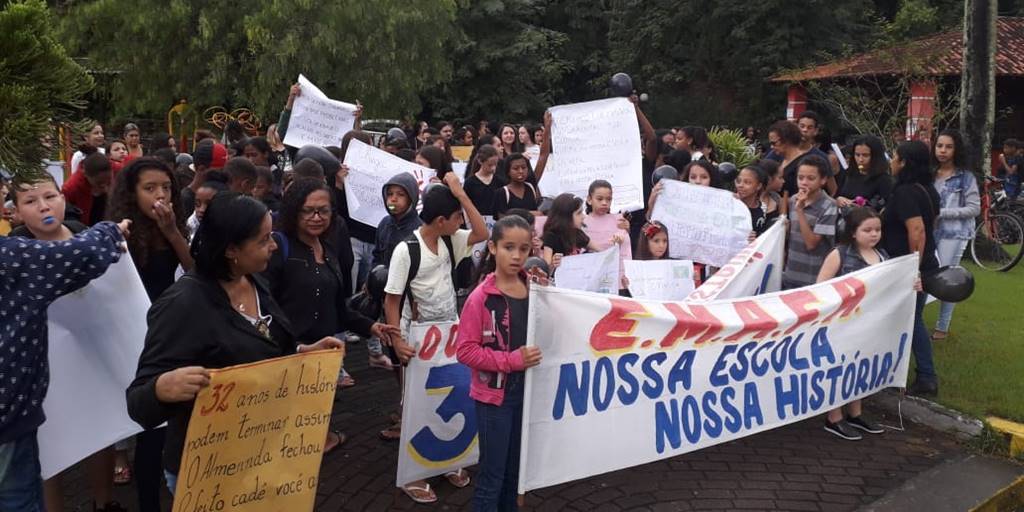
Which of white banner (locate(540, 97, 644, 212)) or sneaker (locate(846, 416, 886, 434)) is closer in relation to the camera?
sneaker (locate(846, 416, 886, 434))

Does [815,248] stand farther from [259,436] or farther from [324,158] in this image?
[259,436]

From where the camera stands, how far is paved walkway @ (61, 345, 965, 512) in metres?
4.65

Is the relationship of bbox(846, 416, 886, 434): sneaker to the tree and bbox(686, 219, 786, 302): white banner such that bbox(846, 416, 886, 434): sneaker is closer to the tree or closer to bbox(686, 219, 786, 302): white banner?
bbox(686, 219, 786, 302): white banner

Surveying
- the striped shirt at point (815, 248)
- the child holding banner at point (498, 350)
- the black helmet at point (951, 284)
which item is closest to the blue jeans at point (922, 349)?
the black helmet at point (951, 284)

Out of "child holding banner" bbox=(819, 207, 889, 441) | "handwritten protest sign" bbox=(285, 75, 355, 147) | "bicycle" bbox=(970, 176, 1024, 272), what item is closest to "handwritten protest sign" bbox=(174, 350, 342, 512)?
"child holding banner" bbox=(819, 207, 889, 441)

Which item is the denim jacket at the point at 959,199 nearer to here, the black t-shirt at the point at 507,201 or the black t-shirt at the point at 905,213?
the black t-shirt at the point at 905,213

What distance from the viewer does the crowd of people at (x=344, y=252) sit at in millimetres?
2895

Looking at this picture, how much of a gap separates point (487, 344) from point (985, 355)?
5.31 m

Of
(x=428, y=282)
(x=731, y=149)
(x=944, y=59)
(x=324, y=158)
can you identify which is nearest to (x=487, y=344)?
(x=428, y=282)

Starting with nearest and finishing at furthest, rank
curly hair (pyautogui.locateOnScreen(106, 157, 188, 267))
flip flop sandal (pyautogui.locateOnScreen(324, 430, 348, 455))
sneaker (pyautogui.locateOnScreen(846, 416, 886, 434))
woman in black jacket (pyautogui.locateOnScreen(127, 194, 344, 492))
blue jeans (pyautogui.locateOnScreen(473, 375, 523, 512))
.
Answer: woman in black jacket (pyautogui.locateOnScreen(127, 194, 344, 492)) < blue jeans (pyautogui.locateOnScreen(473, 375, 523, 512)) < curly hair (pyautogui.locateOnScreen(106, 157, 188, 267)) < flip flop sandal (pyautogui.locateOnScreen(324, 430, 348, 455)) < sneaker (pyautogui.locateOnScreen(846, 416, 886, 434))

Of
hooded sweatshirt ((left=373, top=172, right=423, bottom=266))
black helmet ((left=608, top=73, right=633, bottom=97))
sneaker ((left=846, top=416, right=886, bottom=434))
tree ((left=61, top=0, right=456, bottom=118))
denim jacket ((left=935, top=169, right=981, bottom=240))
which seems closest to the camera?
hooded sweatshirt ((left=373, top=172, right=423, bottom=266))

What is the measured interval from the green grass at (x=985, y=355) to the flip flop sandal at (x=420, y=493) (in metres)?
3.80

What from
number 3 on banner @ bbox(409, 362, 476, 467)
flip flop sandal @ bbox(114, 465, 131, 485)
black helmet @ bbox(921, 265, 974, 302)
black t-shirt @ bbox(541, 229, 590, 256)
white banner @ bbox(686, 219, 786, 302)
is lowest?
flip flop sandal @ bbox(114, 465, 131, 485)

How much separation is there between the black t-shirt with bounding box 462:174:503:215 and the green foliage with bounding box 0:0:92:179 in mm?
4933
